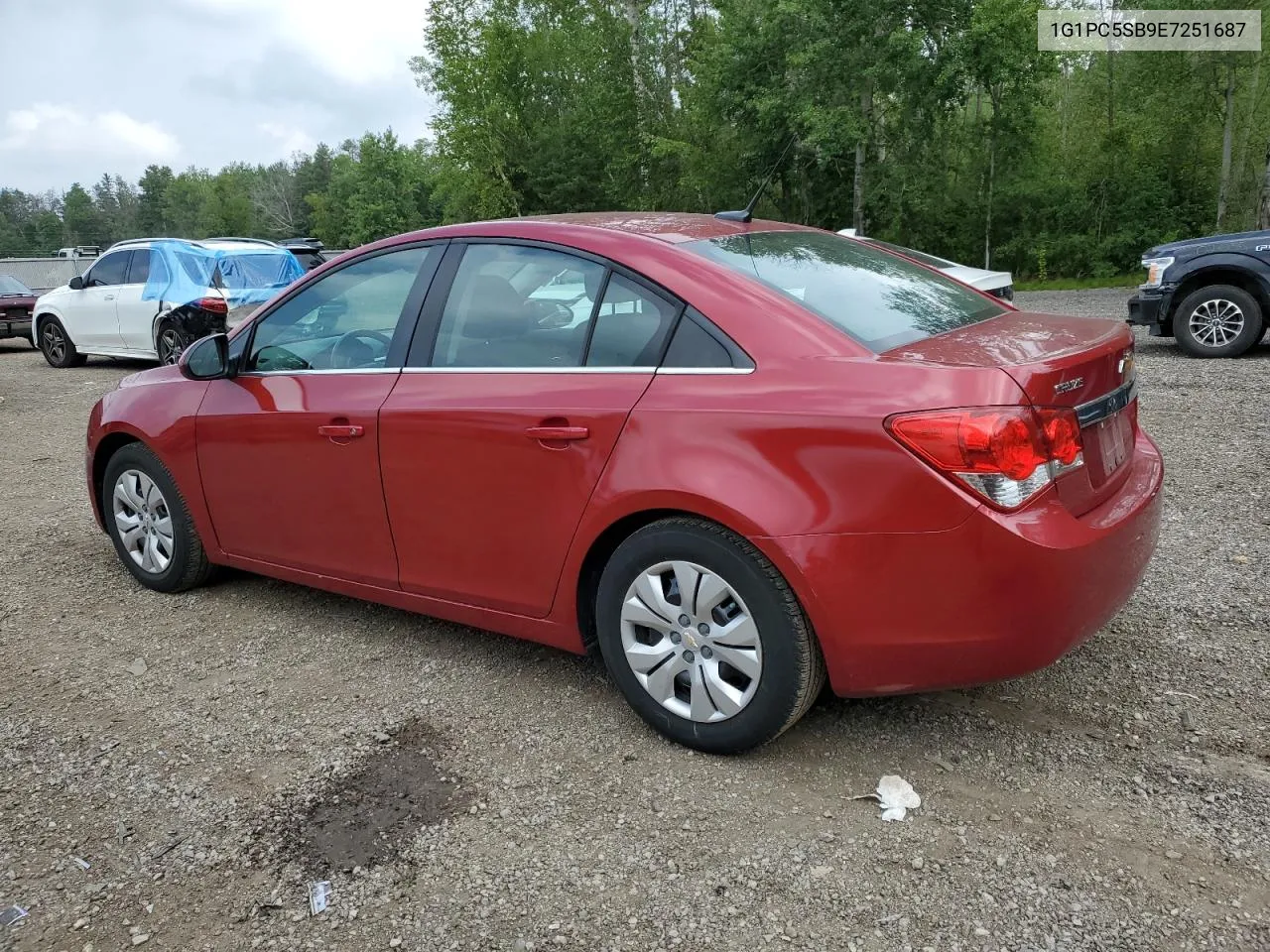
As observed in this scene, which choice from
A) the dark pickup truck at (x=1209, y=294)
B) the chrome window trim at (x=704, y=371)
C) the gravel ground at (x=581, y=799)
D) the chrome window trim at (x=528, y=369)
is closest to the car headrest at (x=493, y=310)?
the chrome window trim at (x=528, y=369)

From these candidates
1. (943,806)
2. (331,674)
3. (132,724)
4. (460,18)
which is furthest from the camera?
(460,18)

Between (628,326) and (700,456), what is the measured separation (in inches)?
21.7

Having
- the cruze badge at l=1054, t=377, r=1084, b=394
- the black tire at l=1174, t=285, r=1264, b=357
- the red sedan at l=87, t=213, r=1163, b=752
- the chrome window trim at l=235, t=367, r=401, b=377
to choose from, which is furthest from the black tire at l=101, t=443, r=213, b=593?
the black tire at l=1174, t=285, r=1264, b=357

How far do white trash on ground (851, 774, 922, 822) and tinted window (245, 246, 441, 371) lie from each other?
223 centimetres

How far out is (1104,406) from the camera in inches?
110

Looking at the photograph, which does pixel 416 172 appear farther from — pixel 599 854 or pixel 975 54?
pixel 599 854

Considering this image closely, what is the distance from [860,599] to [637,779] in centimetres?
87

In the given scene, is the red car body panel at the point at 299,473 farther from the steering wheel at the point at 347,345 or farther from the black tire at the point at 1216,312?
the black tire at the point at 1216,312

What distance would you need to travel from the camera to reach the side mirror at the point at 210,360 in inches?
161

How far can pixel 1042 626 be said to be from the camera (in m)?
2.52

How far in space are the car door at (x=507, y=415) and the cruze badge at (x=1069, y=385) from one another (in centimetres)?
109

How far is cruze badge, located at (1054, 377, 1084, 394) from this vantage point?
2.54m

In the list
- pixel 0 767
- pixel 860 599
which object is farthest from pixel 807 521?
pixel 0 767

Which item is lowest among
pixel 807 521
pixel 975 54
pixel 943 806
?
pixel 943 806
